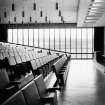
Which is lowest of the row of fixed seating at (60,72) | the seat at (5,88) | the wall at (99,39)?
the row of fixed seating at (60,72)

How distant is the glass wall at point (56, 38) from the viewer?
22.0 m

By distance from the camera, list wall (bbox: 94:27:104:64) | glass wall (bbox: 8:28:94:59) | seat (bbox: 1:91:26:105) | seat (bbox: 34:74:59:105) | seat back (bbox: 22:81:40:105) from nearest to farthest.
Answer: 1. seat (bbox: 1:91:26:105)
2. seat back (bbox: 22:81:40:105)
3. seat (bbox: 34:74:59:105)
4. wall (bbox: 94:27:104:64)
5. glass wall (bbox: 8:28:94:59)

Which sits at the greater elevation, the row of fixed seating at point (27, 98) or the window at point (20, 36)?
the window at point (20, 36)

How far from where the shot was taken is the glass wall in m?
22.0

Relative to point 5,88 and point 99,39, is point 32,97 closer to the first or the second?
point 5,88

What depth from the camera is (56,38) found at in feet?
73.0

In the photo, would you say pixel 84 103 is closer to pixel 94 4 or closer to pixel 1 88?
pixel 1 88

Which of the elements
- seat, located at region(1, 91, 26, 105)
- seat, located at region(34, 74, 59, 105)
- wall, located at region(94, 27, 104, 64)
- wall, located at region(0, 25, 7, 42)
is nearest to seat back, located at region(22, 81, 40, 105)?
seat, located at region(1, 91, 26, 105)

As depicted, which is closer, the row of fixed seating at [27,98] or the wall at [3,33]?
the row of fixed seating at [27,98]

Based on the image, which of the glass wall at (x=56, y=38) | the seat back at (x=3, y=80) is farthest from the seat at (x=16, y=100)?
the glass wall at (x=56, y=38)

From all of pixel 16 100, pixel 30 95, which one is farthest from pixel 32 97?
pixel 16 100

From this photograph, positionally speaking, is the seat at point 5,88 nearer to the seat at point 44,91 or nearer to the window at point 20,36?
the seat at point 44,91

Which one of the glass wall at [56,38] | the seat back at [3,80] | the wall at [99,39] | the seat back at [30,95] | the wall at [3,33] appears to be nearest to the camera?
the seat back at [30,95]

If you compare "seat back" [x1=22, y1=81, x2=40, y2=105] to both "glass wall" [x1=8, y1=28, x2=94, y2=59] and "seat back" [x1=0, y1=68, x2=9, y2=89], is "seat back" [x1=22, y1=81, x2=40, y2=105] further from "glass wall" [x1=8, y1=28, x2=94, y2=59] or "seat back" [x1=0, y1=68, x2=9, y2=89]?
"glass wall" [x1=8, y1=28, x2=94, y2=59]
